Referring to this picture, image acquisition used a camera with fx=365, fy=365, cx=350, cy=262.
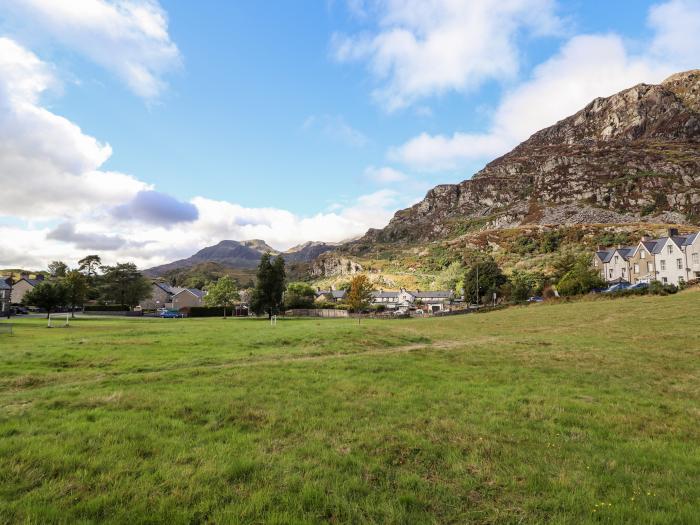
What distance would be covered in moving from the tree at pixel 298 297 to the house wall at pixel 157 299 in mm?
57109

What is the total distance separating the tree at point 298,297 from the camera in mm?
93475

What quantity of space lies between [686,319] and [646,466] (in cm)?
3071

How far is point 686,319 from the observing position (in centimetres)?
2925

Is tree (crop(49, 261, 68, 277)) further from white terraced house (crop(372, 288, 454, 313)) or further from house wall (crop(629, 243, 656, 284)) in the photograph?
house wall (crop(629, 243, 656, 284))

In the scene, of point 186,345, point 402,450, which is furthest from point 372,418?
point 186,345

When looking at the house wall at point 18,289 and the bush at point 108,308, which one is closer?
the bush at point 108,308

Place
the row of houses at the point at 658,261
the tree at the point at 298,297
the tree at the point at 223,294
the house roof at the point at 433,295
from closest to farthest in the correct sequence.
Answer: the row of houses at the point at 658,261, the tree at the point at 223,294, the tree at the point at 298,297, the house roof at the point at 433,295

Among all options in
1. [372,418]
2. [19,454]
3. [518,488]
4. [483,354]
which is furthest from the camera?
[483,354]

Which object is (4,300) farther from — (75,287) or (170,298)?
(170,298)

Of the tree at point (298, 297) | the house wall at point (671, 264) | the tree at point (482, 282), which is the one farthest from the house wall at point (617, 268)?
the tree at point (298, 297)

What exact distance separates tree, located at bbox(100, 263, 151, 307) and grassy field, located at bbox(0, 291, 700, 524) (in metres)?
95.4

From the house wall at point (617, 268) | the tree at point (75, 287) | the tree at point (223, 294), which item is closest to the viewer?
the tree at point (75, 287)

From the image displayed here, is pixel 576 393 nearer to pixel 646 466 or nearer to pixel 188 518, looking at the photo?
pixel 646 466

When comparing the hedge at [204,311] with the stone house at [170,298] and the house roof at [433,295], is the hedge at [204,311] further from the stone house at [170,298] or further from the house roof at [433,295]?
the house roof at [433,295]
